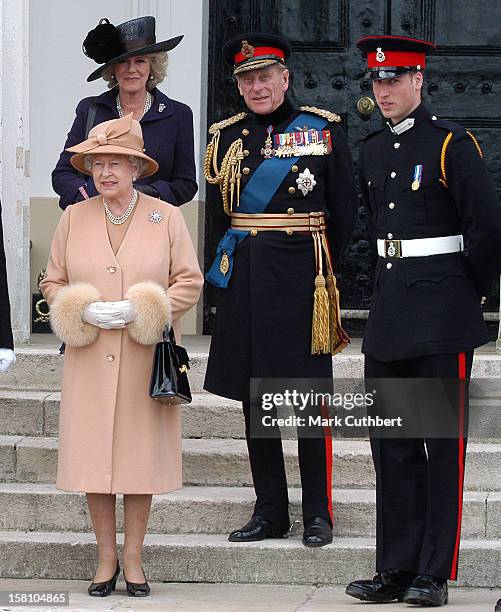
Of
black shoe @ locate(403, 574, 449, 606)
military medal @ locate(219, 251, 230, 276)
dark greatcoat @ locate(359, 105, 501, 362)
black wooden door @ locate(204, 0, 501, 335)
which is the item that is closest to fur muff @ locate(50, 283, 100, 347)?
military medal @ locate(219, 251, 230, 276)

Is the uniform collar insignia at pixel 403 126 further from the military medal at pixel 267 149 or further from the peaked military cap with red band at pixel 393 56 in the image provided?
the military medal at pixel 267 149

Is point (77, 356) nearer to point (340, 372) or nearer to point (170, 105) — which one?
point (170, 105)

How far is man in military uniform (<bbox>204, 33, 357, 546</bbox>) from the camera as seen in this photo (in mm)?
6586

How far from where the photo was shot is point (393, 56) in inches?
236

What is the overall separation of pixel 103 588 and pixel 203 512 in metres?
0.80

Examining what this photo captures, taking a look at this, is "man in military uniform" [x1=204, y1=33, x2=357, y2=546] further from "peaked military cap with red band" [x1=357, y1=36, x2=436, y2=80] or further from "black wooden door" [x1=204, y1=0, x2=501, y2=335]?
"black wooden door" [x1=204, y1=0, x2=501, y2=335]

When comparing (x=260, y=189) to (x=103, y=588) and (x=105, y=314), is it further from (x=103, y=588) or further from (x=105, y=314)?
(x=103, y=588)

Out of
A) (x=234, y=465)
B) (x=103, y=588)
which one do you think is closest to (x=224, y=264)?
(x=234, y=465)

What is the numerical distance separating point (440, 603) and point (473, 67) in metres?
4.07

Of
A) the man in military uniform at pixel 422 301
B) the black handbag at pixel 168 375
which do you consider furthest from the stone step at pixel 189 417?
the man in military uniform at pixel 422 301

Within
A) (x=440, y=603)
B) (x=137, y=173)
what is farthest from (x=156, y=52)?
(x=440, y=603)

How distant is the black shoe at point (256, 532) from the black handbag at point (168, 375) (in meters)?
0.73

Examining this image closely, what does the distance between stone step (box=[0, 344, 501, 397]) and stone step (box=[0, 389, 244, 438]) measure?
0.32m

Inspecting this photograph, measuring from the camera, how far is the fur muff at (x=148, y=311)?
606 centimetres
